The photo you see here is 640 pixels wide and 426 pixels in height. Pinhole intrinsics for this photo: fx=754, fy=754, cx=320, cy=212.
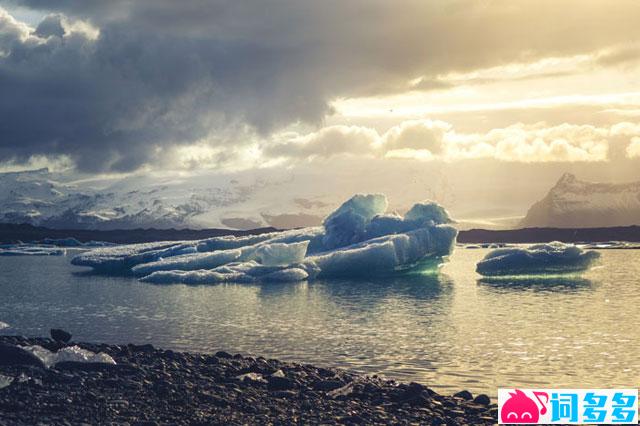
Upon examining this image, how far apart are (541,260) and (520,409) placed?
30.5 meters

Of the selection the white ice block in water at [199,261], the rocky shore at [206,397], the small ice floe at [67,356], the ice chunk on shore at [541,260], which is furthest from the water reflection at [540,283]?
the small ice floe at [67,356]

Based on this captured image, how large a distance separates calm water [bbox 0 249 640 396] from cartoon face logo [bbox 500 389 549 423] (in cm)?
136

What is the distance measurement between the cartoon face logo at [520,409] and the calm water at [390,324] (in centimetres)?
136

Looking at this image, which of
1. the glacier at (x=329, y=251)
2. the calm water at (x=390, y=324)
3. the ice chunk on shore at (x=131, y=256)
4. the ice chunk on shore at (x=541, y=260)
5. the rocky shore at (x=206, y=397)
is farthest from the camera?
the ice chunk on shore at (x=131, y=256)

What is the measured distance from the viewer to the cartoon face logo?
11742 mm

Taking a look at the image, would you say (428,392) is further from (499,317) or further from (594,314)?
(594,314)

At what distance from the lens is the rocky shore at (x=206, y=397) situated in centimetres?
1091

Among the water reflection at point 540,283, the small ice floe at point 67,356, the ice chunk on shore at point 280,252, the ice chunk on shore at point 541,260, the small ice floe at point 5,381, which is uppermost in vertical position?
the ice chunk on shore at point 280,252

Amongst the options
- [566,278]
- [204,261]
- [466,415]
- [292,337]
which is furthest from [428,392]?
[566,278]

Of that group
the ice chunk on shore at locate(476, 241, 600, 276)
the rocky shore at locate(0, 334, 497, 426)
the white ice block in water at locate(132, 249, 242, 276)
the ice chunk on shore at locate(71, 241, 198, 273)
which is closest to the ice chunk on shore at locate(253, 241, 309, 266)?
the white ice block in water at locate(132, 249, 242, 276)

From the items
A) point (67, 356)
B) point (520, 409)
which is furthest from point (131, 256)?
point (520, 409)

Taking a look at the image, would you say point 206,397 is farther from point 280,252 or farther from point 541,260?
point 541,260

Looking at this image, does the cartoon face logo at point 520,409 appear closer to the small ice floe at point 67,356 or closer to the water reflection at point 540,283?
the small ice floe at point 67,356

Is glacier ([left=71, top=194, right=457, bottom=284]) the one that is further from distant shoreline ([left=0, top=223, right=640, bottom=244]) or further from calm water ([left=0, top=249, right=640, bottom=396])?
distant shoreline ([left=0, top=223, right=640, bottom=244])
